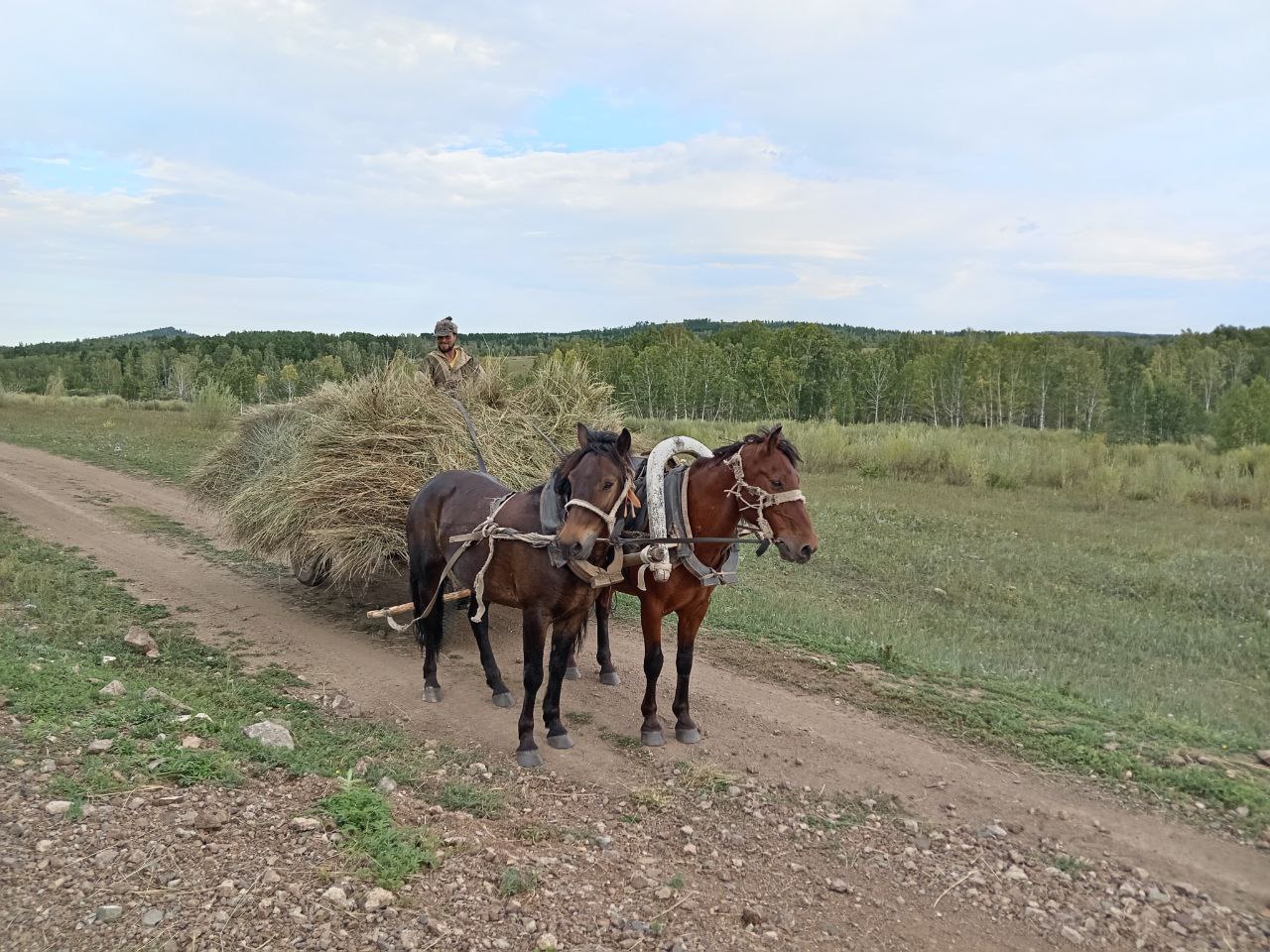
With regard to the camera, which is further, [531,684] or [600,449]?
[531,684]

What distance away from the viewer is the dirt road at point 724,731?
4508 millimetres

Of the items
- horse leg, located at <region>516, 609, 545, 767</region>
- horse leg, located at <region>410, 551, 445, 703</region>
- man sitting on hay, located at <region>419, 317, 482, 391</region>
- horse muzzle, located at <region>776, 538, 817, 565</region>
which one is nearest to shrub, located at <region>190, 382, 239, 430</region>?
man sitting on hay, located at <region>419, 317, 482, 391</region>

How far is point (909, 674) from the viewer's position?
7000mm

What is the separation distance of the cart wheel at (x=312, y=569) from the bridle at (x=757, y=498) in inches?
145

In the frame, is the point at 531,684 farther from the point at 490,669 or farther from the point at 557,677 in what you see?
the point at 490,669

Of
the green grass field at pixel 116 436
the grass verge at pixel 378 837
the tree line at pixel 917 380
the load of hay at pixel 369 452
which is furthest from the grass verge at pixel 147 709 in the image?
the tree line at pixel 917 380

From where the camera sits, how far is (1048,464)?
71.7ft

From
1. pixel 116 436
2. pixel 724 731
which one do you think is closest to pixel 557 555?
pixel 724 731

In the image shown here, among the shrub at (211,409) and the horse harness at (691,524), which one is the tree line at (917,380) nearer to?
the shrub at (211,409)

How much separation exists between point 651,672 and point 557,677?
69 centimetres

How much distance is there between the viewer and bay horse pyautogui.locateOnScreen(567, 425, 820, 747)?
518 cm

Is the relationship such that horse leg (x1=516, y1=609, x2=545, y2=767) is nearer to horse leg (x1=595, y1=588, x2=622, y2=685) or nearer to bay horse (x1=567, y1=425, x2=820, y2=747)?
bay horse (x1=567, y1=425, x2=820, y2=747)

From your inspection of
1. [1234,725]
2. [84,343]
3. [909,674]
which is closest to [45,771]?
[909,674]

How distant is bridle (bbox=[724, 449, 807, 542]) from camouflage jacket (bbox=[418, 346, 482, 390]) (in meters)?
3.79
